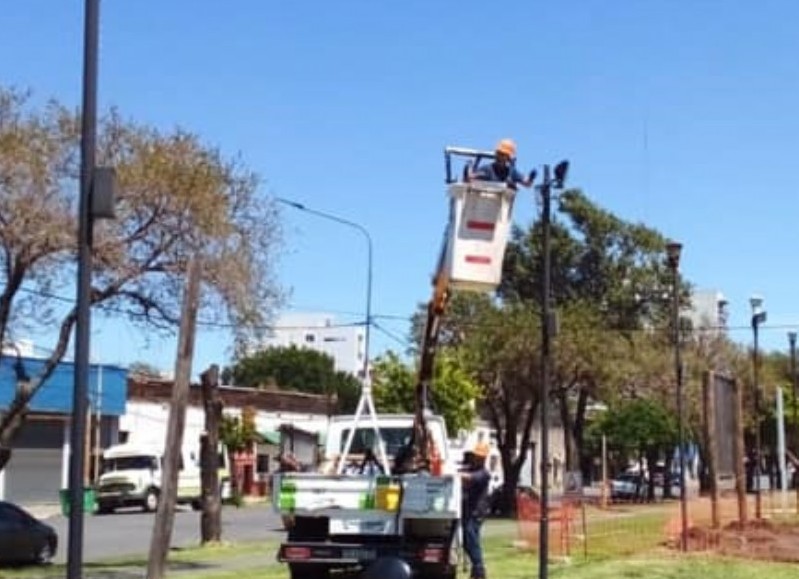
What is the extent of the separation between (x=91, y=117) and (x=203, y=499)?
841 inches

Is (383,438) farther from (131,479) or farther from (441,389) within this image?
(131,479)

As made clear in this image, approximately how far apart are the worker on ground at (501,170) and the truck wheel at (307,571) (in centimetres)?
628

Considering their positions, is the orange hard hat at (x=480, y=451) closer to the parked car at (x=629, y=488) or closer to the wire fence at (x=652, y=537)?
the wire fence at (x=652, y=537)

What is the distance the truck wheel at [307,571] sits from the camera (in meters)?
20.5

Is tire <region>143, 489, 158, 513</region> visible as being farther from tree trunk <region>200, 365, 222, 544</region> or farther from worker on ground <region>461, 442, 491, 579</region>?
worker on ground <region>461, 442, 491, 579</region>

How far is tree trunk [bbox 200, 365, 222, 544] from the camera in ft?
99.7

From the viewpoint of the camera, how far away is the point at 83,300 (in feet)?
34.2

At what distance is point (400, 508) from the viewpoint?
773 inches

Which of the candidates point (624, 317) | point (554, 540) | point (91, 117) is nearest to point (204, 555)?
point (554, 540)

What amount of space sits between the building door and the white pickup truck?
3764cm

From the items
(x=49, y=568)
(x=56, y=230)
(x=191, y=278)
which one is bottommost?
(x=49, y=568)

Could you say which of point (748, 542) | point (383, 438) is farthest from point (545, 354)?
point (748, 542)

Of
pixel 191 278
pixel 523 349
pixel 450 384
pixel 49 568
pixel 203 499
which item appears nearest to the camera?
pixel 191 278

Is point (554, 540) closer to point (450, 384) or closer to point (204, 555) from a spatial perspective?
point (204, 555)
